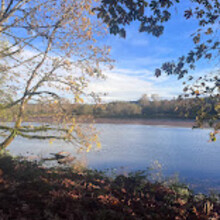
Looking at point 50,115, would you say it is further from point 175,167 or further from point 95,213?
point 175,167

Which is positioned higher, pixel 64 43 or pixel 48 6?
pixel 48 6

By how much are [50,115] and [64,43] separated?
2835 millimetres

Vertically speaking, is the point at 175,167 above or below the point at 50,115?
below

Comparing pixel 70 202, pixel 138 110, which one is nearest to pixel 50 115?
pixel 70 202

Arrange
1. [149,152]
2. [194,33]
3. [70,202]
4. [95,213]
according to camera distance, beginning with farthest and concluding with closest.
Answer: [149,152] → [194,33] → [70,202] → [95,213]

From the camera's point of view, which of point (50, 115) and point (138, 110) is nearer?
point (50, 115)

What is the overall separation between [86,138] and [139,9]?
5438 mm

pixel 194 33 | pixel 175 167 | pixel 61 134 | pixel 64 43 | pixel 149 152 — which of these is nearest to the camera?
pixel 194 33

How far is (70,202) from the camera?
4.19 meters

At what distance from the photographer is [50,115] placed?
837cm

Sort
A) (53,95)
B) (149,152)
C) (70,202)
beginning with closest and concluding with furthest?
(70,202), (53,95), (149,152)

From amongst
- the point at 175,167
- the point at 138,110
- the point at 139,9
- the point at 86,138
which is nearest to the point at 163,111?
the point at 138,110

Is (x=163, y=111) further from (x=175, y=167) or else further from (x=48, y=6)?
(x=48, y=6)

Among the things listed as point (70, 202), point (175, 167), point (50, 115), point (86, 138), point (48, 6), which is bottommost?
point (175, 167)
